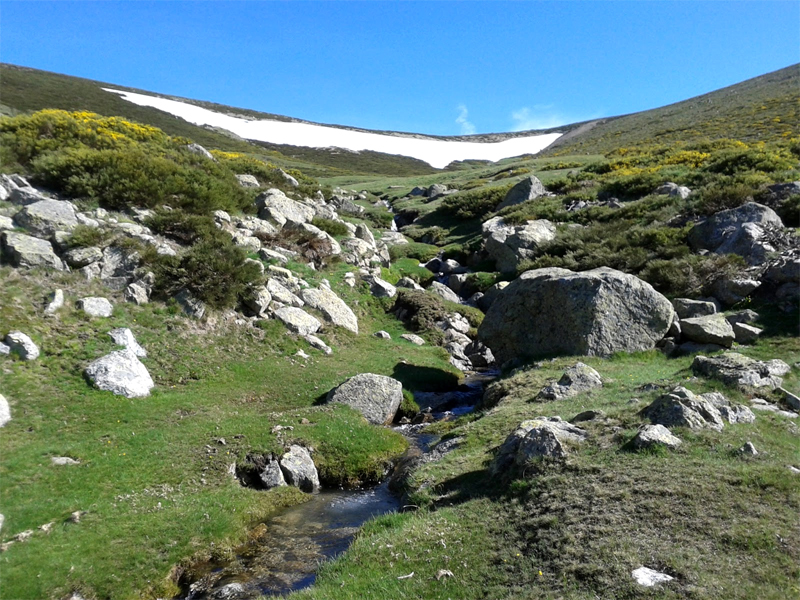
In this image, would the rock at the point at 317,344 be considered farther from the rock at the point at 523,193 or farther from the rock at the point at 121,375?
the rock at the point at 523,193

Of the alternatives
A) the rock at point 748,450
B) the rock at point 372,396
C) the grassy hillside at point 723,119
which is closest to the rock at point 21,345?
the rock at point 372,396

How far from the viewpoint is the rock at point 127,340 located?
18898 mm

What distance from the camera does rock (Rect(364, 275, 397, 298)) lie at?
3353 centimetres

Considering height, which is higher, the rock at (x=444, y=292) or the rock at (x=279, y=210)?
the rock at (x=279, y=210)

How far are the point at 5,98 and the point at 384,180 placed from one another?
2791 inches

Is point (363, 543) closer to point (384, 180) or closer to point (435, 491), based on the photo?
point (435, 491)

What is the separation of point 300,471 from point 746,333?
17.9 meters

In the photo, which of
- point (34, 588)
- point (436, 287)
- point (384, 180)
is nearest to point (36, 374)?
point (34, 588)

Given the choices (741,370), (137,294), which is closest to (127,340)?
(137,294)

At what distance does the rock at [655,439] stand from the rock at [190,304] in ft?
61.1

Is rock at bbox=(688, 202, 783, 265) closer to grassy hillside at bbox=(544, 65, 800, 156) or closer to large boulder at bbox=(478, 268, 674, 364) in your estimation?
large boulder at bbox=(478, 268, 674, 364)

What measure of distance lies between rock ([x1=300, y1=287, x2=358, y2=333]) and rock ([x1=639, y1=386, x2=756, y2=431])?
18304mm

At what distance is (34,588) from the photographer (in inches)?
372

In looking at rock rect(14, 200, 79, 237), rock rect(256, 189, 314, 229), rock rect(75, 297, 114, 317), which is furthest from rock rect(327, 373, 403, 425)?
rock rect(256, 189, 314, 229)
